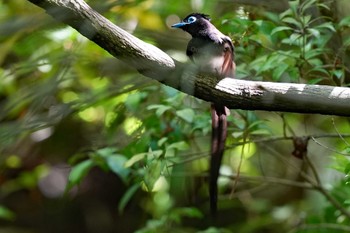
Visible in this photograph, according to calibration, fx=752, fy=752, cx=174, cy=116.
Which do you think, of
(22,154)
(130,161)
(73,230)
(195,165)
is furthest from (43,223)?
(130,161)

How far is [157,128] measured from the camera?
3.11m

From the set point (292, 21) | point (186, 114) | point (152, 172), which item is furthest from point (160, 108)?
point (292, 21)

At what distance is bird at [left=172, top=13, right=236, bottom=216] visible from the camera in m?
2.54

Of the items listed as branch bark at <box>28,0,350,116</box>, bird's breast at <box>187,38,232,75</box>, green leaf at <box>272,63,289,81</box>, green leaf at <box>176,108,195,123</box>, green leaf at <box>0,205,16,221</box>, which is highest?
branch bark at <box>28,0,350,116</box>

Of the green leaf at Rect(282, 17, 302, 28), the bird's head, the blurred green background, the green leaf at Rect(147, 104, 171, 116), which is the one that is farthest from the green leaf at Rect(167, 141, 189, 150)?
the green leaf at Rect(282, 17, 302, 28)

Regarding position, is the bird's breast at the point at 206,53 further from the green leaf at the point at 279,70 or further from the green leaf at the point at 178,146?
the green leaf at the point at 178,146

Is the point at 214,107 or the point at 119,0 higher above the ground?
the point at 119,0

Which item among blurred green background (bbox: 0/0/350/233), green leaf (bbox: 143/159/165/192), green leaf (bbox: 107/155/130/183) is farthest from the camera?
green leaf (bbox: 107/155/130/183)

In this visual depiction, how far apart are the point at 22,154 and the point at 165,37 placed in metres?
2.59

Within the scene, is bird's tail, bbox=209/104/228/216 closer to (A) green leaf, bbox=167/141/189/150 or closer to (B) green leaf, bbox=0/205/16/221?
(A) green leaf, bbox=167/141/189/150

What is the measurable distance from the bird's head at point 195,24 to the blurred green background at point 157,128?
0.06 metres

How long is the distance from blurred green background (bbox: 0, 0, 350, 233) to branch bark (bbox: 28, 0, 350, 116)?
0.44 ft

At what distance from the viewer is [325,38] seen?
9.59ft

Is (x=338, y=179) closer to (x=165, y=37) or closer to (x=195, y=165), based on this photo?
(x=195, y=165)
